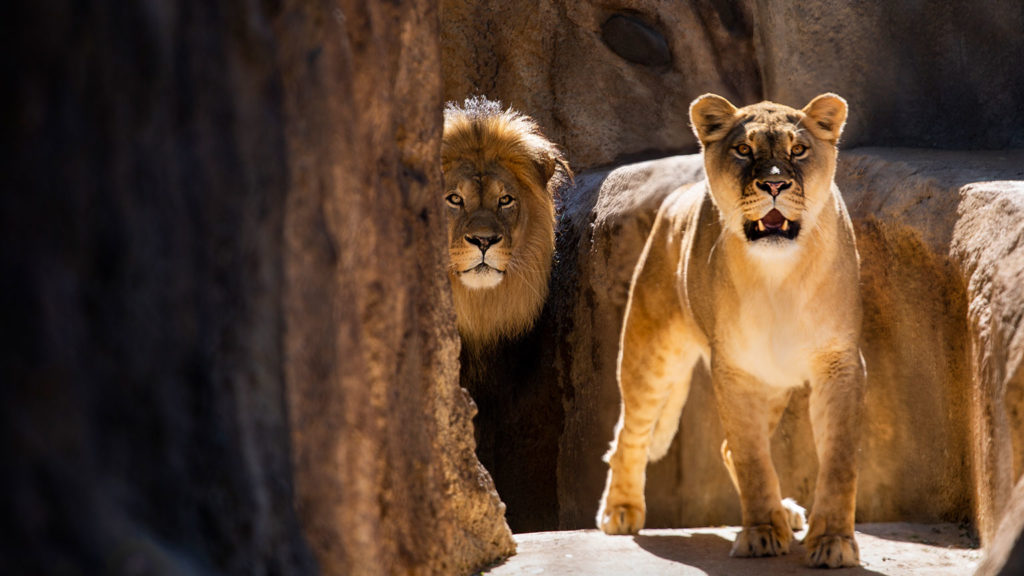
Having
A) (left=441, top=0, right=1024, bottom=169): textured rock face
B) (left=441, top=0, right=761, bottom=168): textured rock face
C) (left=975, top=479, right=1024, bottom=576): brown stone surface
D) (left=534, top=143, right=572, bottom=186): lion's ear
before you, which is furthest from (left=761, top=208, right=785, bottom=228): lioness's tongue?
(left=441, top=0, right=761, bottom=168): textured rock face

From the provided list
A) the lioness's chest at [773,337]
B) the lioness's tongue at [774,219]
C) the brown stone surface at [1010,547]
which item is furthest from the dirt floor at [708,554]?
the lioness's tongue at [774,219]

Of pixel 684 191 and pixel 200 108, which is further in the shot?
pixel 684 191

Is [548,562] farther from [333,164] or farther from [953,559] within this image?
[333,164]

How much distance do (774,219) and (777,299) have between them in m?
0.29

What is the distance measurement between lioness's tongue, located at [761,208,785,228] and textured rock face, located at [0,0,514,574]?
1852mm

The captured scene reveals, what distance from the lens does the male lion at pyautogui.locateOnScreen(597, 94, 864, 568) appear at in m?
3.63

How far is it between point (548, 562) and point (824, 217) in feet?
5.09

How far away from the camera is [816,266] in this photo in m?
3.79

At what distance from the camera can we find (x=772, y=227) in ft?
12.1

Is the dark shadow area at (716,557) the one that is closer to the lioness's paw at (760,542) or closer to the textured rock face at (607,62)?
the lioness's paw at (760,542)

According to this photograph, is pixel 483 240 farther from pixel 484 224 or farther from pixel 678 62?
pixel 678 62

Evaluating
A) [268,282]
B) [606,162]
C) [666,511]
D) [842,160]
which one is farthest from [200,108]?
[606,162]

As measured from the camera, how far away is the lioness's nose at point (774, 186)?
361cm

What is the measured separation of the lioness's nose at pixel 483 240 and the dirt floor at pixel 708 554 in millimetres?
1682
